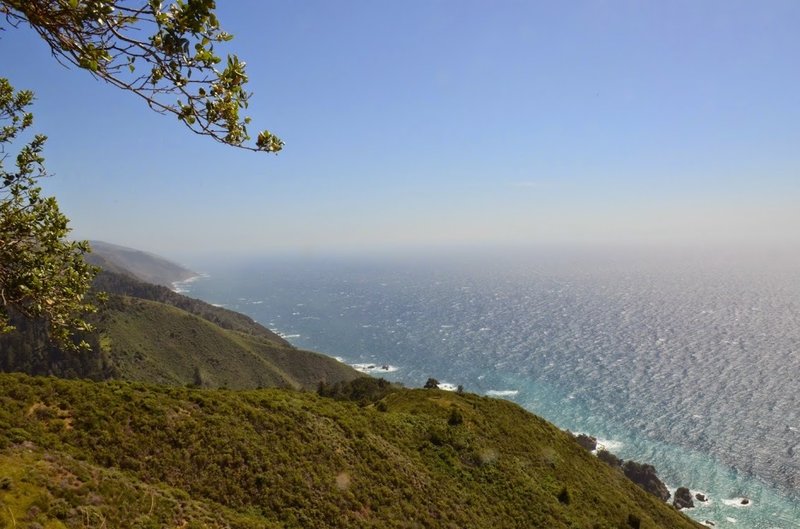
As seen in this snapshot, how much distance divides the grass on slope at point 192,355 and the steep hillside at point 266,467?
424 ft

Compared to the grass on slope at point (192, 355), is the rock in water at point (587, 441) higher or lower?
lower

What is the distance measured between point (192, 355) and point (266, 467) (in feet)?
539

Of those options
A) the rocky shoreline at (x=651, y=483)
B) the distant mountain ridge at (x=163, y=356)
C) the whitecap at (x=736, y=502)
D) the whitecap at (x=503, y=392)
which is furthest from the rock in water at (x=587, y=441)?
the distant mountain ridge at (x=163, y=356)

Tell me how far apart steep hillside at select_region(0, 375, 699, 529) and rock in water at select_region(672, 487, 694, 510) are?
1798 inches

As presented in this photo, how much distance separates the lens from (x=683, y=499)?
293 ft

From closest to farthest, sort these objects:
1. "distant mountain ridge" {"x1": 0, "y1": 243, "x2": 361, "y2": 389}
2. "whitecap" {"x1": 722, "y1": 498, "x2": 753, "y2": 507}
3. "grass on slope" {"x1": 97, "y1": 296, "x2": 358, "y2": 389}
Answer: "whitecap" {"x1": 722, "y1": 498, "x2": 753, "y2": 507} < "distant mountain ridge" {"x1": 0, "y1": 243, "x2": 361, "y2": 389} < "grass on slope" {"x1": 97, "y1": 296, "x2": 358, "y2": 389}

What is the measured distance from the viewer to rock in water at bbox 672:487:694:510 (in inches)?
3482

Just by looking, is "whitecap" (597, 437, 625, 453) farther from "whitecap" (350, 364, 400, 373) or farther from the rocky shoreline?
"whitecap" (350, 364, 400, 373)

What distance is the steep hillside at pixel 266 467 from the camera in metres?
21.1

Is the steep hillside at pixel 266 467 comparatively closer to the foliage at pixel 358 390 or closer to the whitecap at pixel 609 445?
the foliage at pixel 358 390

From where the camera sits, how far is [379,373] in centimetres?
18525

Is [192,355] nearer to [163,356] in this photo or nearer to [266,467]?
[163,356]

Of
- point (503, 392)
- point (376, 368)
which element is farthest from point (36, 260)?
point (376, 368)

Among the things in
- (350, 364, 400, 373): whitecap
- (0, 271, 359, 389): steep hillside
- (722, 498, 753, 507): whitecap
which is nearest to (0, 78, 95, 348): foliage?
(722, 498, 753, 507): whitecap
